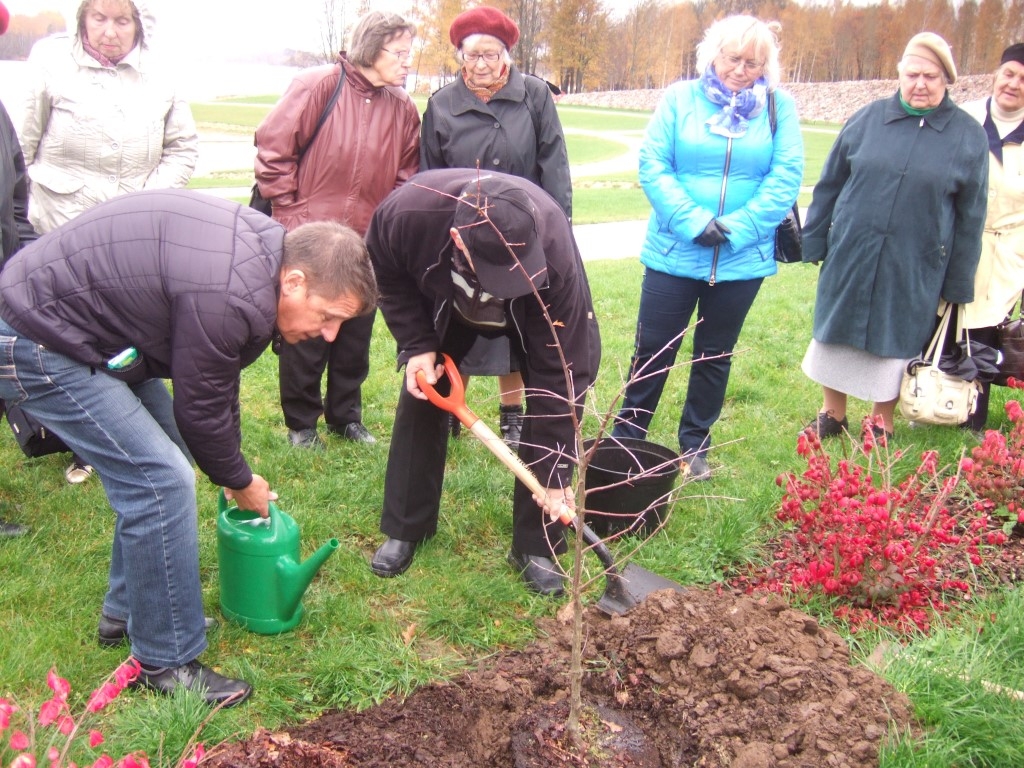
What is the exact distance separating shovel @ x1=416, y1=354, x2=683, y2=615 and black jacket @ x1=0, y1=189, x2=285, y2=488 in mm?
851

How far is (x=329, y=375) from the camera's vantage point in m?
4.46

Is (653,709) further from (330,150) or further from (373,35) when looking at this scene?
(373,35)

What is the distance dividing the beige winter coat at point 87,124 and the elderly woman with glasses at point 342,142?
1.63 feet

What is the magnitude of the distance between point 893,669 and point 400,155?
3.04 m

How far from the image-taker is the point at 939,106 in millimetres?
4145

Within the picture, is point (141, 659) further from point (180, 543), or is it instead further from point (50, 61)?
point (50, 61)

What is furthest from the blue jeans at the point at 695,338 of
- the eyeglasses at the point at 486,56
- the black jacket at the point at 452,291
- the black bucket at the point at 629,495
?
the eyeglasses at the point at 486,56

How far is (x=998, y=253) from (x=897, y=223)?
727 mm

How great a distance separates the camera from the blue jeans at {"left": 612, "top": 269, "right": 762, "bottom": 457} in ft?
13.4

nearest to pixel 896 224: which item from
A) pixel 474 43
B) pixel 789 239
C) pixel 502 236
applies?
pixel 789 239

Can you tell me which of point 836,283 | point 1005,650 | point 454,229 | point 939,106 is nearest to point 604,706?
point 1005,650

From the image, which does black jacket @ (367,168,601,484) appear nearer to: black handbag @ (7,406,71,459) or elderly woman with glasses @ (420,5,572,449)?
elderly woman with glasses @ (420,5,572,449)

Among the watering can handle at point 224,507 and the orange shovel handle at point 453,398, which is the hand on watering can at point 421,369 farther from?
the watering can handle at point 224,507

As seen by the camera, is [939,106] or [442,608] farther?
[939,106]
